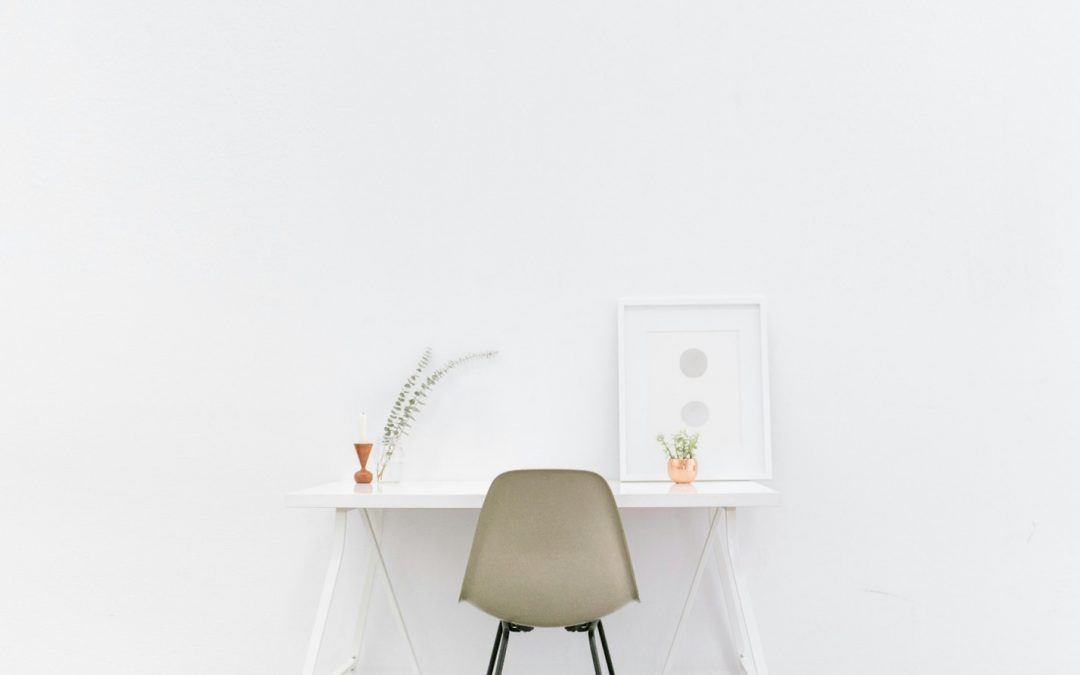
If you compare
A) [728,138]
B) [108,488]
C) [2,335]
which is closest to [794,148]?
[728,138]

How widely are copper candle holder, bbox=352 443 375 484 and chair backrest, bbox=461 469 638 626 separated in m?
0.51

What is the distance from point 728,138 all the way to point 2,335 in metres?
2.55

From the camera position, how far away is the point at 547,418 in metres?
2.64

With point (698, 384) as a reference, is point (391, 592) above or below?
below

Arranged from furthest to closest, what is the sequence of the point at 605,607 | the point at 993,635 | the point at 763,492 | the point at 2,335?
the point at 2,335 → the point at 993,635 → the point at 763,492 → the point at 605,607

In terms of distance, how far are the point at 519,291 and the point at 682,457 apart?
758 millimetres

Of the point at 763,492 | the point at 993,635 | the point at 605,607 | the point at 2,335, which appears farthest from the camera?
the point at 2,335

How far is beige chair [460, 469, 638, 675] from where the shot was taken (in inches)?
79.7

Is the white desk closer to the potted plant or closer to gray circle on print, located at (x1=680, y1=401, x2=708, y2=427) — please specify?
the potted plant

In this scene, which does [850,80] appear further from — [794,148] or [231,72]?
[231,72]

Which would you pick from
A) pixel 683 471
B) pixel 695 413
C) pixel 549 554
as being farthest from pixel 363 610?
pixel 695 413

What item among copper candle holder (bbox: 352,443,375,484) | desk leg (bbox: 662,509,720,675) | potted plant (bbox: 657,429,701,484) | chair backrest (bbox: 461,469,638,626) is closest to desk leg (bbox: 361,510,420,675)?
copper candle holder (bbox: 352,443,375,484)

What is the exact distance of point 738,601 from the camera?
7.41ft

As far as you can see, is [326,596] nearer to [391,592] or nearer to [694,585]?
[391,592]
